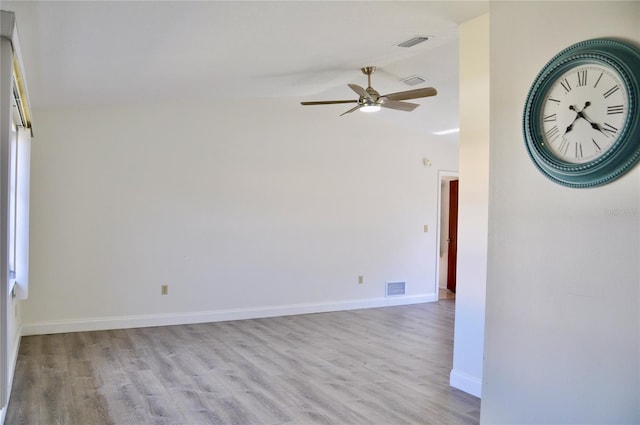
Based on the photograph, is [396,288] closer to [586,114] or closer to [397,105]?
[397,105]

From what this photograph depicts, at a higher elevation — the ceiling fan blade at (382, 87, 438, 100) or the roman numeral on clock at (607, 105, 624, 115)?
the ceiling fan blade at (382, 87, 438, 100)

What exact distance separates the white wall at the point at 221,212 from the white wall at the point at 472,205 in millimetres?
3010

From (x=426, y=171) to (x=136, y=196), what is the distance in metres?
4.36

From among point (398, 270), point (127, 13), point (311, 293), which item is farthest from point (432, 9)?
point (398, 270)

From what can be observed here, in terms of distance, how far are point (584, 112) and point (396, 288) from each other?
5485 millimetres

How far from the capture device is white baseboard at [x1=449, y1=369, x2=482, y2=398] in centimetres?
340

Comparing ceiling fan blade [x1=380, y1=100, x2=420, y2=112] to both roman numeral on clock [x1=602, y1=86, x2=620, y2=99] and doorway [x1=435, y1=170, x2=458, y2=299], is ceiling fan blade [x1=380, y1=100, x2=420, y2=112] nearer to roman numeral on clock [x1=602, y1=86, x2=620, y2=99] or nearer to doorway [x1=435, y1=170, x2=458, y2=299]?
roman numeral on clock [x1=602, y1=86, x2=620, y2=99]

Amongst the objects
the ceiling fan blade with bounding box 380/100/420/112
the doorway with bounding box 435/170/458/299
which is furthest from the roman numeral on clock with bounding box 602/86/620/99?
the doorway with bounding box 435/170/458/299

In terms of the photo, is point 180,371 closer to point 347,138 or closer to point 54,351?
point 54,351

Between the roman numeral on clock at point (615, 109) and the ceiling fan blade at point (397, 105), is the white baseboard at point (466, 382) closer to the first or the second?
the roman numeral on clock at point (615, 109)

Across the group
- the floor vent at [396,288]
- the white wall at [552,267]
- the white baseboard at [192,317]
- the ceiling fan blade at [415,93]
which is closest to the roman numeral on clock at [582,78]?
the white wall at [552,267]

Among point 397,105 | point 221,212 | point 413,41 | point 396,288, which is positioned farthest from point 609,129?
point 396,288

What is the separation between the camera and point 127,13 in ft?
8.05

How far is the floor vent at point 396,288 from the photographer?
7.00 m
